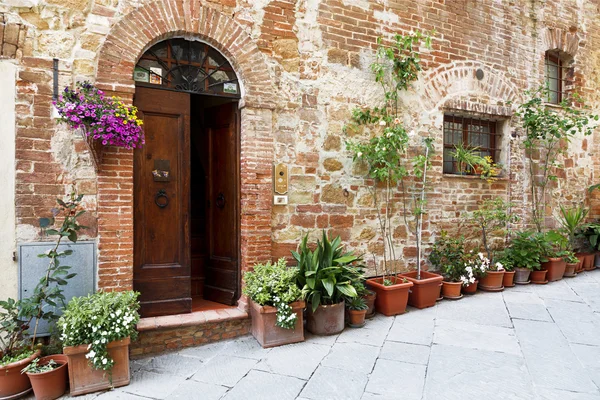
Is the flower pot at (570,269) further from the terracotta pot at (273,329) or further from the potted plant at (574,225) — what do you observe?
the terracotta pot at (273,329)

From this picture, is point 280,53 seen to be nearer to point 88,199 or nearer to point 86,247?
point 88,199

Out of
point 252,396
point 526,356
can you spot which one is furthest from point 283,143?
point 526,356

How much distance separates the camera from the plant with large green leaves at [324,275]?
155 inches

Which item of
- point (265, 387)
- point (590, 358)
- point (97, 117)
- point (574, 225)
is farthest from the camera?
point (574, 225)

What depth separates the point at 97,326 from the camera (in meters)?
2.95

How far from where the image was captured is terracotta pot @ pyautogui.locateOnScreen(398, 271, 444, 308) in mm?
4820

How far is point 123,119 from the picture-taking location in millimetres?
3326

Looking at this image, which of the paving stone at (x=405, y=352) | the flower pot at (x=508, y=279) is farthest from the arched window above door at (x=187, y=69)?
the flower pot at (x=508, y=279)

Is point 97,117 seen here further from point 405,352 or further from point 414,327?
point 414,327

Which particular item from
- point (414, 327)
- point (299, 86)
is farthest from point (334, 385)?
point (299, 86)

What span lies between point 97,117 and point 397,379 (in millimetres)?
3291

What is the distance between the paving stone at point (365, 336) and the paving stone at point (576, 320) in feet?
6.14

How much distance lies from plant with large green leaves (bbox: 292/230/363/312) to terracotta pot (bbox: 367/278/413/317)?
0.48 meters

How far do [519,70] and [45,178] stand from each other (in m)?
6.83
